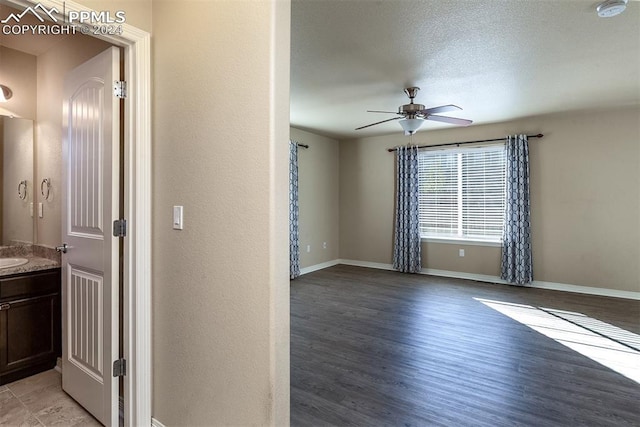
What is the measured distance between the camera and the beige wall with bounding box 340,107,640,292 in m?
4.40

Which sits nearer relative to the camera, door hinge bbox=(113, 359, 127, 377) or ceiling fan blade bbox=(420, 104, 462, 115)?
door hinge bbox=(113, 359, 127, 377)

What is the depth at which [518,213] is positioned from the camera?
A: 5.00 metres

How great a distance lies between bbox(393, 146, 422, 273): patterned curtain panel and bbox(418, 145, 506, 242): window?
18 cm

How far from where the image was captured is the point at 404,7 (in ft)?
6.93

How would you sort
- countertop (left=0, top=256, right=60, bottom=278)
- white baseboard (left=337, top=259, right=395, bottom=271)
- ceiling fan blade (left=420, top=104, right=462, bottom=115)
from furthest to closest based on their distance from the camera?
1. white baseboard (left=337, top=259, right=395, bottom=271)
2. ceiling fan blade (left=420, top=104, right=462, bottom=115)
3. countertop (left=0, top=256, right=60, bottom=278)

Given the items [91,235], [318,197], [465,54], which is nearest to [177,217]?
[91,235]

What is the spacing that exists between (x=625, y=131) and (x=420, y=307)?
3.66 metres

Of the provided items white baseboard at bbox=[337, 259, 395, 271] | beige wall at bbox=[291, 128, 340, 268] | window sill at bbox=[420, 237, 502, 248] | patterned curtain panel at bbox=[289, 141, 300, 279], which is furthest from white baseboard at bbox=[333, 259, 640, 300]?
patterned curtain panel at bbox=[289, 141, 300, 279]

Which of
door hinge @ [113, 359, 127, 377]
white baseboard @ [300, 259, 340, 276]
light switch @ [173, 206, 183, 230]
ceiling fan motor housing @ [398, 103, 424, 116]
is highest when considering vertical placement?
ceiling fan motor housing @ [398, 103, 424, 116]

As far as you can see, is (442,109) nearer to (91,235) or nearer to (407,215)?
(407,215)

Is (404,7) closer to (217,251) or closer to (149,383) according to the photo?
(217,251)

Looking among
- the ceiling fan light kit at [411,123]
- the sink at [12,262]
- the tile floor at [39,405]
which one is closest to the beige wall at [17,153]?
the sink at [12,262]

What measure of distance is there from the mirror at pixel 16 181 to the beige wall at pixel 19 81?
72 millimetres

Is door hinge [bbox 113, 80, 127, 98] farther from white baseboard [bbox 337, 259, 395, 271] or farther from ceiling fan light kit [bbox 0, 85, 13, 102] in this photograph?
white baseboard [bbox 337, 259, 395, 271]
